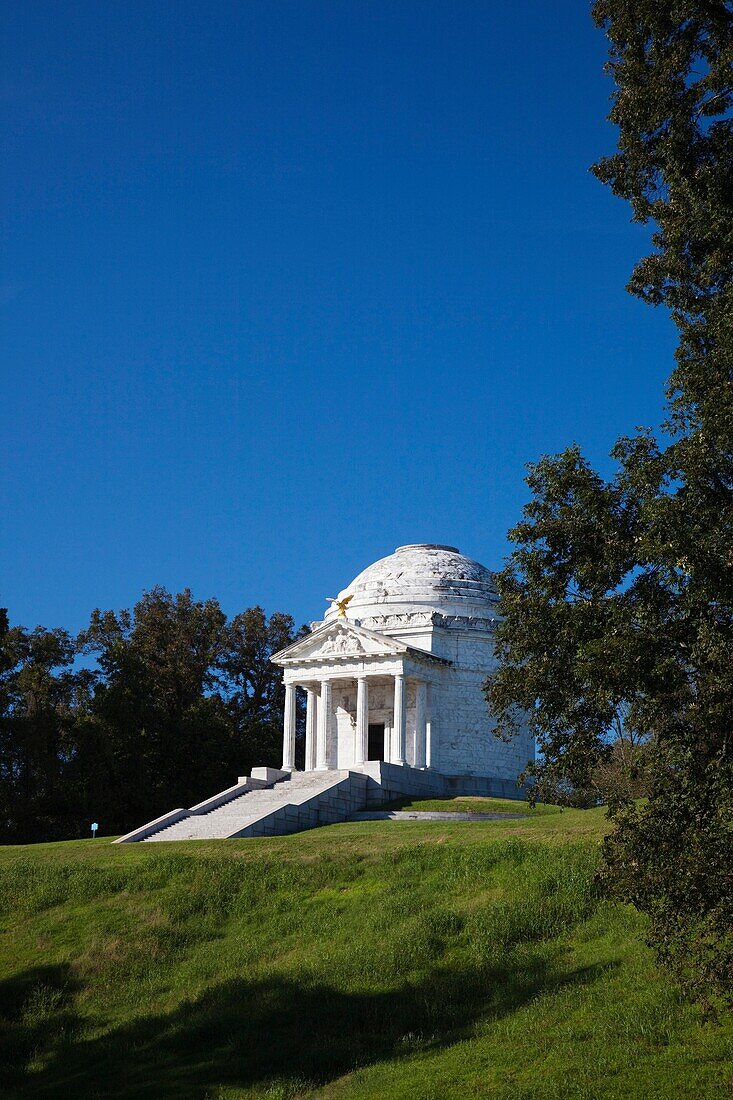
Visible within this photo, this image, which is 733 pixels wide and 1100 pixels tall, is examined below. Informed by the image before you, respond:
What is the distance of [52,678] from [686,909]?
50.2 m

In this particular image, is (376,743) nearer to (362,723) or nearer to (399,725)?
(362,723)

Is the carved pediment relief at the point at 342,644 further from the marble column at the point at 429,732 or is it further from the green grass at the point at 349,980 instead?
the green grass at the point at 349,980

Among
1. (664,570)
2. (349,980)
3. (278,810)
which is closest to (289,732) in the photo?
(278,810)

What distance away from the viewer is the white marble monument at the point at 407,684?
53.1m

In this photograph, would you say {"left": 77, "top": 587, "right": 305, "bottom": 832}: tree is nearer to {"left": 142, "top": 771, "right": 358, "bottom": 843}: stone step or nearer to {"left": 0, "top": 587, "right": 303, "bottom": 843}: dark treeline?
{"left": 0, "top": 587, "right": 303, "bottom": 843}: dark treeline

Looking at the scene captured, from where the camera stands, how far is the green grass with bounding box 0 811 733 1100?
17.2 metres

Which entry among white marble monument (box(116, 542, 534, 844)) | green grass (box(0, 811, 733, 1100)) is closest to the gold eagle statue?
white marble monument (box(116, 542, 534, 844))

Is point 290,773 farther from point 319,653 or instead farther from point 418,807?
point 418,807

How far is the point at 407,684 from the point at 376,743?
3512 mm

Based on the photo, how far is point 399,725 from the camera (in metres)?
51.9

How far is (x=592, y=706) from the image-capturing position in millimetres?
16500

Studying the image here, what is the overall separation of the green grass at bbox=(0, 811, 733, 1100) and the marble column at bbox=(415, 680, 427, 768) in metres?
21.8

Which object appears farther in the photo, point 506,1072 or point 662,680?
point 506,1072

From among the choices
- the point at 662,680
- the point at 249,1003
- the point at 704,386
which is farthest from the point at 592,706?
the point at 249,1003
